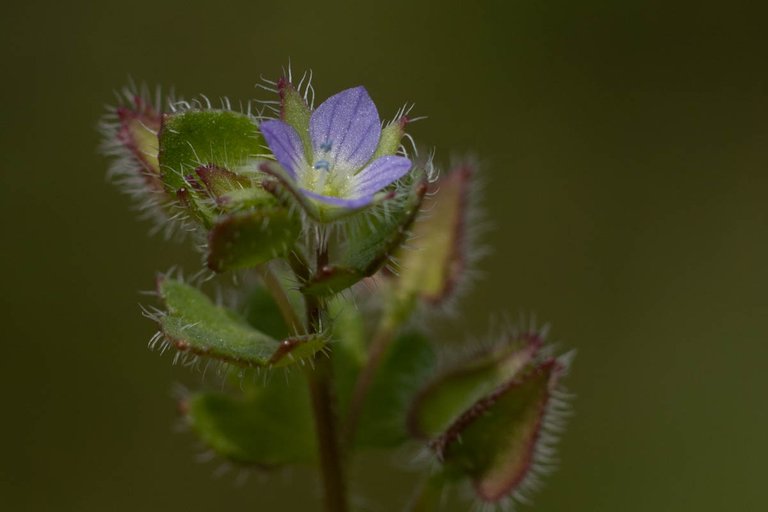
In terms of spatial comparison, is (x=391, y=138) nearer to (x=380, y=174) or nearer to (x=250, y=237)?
(x=380, y=174)

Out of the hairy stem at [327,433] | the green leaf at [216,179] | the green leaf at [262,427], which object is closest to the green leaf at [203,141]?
the green leaf at [216,179]

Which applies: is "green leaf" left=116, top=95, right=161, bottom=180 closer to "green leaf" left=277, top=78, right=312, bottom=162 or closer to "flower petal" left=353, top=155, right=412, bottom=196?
"green leaf" left=277, top=78, right=312, bottom=162

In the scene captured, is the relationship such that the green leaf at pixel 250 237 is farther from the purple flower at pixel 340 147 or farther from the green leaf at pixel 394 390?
the green leaf at pixel 394 390

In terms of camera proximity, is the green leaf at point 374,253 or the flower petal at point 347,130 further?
the flower petal at point 347,130

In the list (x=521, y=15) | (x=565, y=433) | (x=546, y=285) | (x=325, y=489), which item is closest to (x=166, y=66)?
(x=521, y=15)

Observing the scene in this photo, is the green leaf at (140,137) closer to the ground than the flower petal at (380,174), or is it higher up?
closer to the ground

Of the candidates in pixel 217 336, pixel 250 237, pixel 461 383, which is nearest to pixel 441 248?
pixel 461 383
